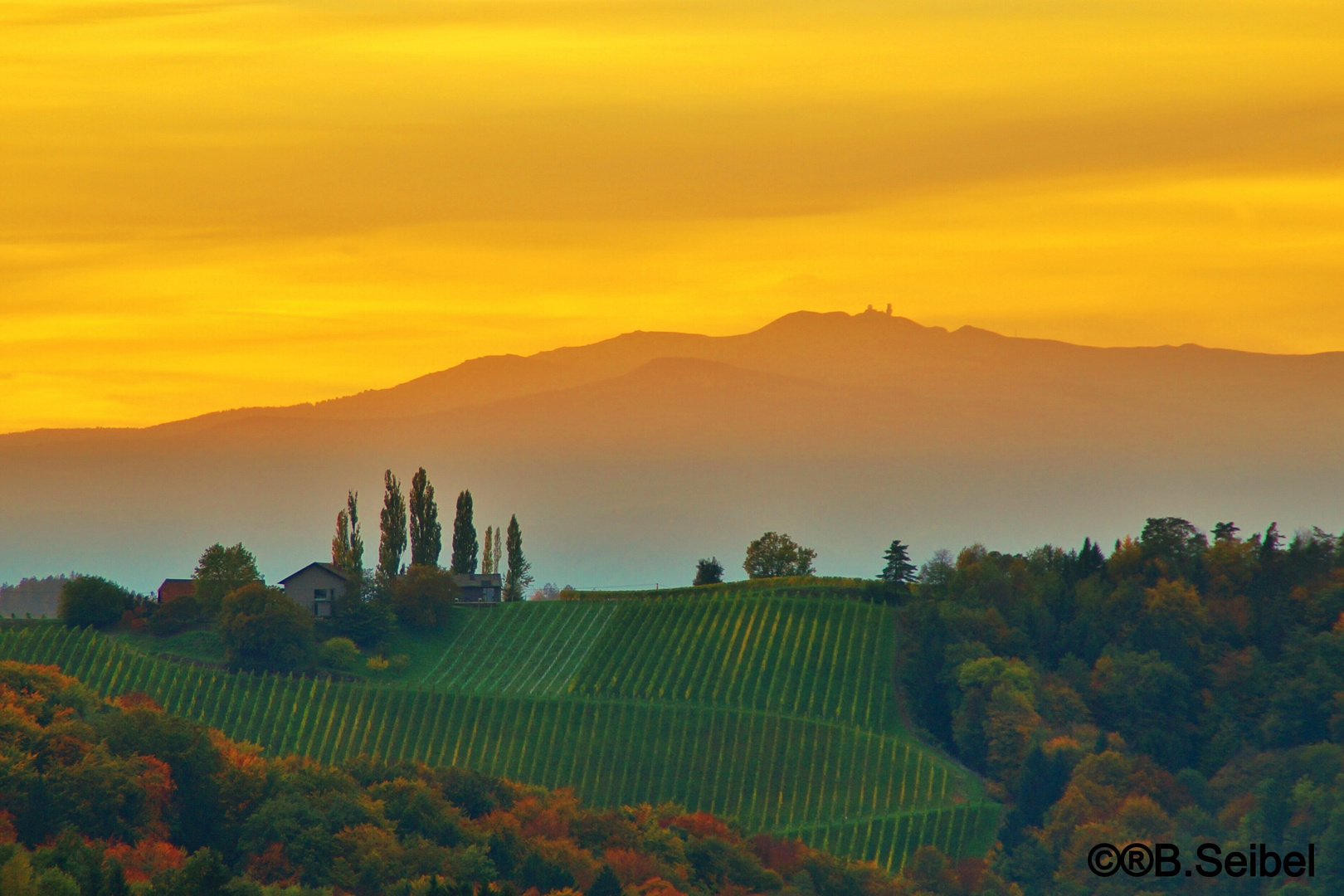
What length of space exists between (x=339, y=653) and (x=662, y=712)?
26623 mm

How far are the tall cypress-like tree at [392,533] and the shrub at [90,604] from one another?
121ft

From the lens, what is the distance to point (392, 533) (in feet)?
609

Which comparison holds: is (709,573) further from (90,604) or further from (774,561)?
(90,604)

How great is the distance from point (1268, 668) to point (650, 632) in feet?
154

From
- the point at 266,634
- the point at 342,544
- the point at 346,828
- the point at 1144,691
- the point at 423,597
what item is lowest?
the point at 346,828

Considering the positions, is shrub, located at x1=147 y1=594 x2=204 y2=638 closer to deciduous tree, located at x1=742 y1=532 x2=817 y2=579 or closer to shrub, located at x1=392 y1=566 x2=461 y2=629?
shrub, located at x1=392 y1=566 x2=461 y2=629

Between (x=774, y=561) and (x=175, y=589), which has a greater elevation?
(x=774, y=561)

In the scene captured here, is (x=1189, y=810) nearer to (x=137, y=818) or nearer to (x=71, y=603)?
(x=137, y=818)

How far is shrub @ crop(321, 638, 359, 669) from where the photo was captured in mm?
143500

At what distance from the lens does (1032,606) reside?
478ft

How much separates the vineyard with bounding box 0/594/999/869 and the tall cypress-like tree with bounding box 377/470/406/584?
31035 millimetres

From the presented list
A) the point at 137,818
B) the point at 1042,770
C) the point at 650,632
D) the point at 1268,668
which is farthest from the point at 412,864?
the point at 1268,668

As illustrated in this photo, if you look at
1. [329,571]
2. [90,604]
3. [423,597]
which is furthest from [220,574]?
[423,597]

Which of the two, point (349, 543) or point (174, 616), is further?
point (349, 543)
